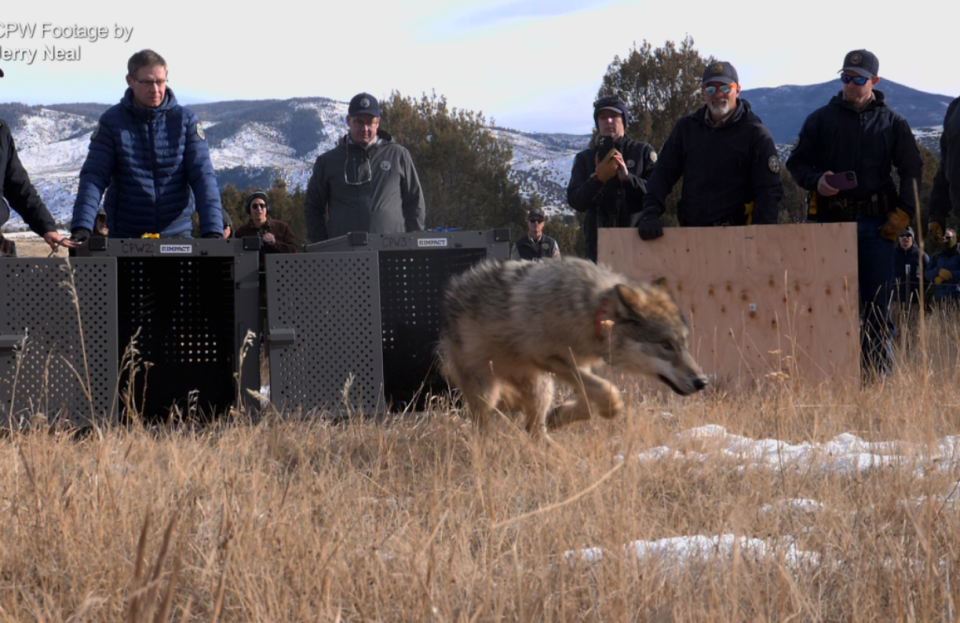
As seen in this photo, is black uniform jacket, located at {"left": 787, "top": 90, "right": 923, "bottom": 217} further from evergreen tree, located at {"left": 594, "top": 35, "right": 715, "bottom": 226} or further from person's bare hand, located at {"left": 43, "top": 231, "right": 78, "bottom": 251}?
evergreen tree, located at {"left": 594, "top": 35, "right": 715, "bottom": 226}

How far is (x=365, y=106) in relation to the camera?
738 cm

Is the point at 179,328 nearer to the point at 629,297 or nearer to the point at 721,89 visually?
the point at 629,297

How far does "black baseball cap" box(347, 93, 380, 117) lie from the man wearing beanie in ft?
5.92

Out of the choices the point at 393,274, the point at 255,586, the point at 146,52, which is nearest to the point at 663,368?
the point at 393,274

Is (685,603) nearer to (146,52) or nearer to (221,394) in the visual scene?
(221,394)

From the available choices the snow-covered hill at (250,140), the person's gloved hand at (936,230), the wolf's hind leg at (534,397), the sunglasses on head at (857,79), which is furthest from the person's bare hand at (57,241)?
the snow-covered hill at (250,140)

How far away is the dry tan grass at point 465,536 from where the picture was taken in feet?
7.98

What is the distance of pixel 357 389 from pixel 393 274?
3.63 ft

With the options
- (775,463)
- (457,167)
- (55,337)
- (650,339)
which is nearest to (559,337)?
(650,339)

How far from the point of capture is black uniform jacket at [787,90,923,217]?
273 inches

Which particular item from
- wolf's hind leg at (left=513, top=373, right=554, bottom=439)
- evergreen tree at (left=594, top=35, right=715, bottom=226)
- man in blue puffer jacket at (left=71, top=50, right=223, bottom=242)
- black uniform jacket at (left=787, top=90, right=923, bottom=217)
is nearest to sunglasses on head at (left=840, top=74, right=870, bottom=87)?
black uniform jacket at (left=787, top=90, right=923, bottom=217)

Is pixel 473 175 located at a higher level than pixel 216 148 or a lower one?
lower

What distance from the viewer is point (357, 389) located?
224 inches

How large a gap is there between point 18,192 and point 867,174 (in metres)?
6.22
